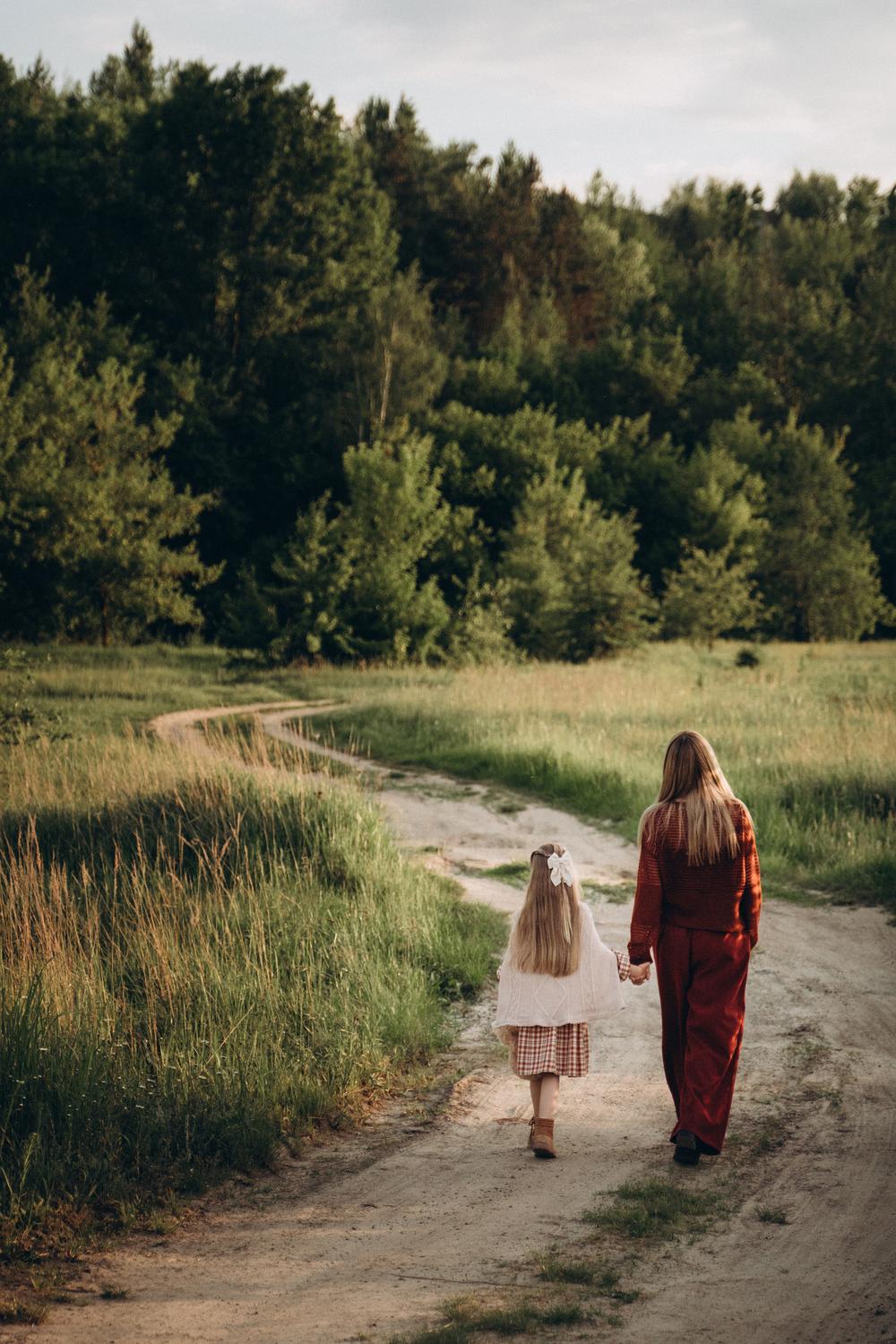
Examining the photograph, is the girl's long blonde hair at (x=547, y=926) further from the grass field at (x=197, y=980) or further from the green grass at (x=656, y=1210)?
the grass field at (x=197, y=980)

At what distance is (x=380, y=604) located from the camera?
32281 millimetres

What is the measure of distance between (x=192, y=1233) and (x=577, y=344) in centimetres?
5272

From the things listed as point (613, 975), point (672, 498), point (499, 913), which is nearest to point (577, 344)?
point (672, 498)

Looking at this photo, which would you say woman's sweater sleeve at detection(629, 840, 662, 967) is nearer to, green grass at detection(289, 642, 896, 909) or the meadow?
the meadow

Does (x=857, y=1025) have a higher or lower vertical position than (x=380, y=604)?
lower

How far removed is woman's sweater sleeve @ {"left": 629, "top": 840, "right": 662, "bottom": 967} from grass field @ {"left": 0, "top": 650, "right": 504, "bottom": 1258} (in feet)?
5.60

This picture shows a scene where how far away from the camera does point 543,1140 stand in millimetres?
5309

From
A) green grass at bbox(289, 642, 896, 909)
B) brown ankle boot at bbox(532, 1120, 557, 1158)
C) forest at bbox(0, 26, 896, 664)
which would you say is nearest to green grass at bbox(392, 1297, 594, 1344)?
brown ankle boot at bbox(532, 1120, 557, 1158)

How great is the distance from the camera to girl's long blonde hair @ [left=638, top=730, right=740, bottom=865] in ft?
17.3

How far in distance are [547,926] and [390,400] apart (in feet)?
119

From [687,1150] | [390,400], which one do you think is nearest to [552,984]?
[687,1150]

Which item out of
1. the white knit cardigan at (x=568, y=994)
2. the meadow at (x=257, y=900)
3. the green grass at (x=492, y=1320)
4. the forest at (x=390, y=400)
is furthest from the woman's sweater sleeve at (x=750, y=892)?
the forest at (x=390, y=400)

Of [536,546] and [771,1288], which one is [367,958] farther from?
[536,546]

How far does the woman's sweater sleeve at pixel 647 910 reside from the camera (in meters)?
5.39
